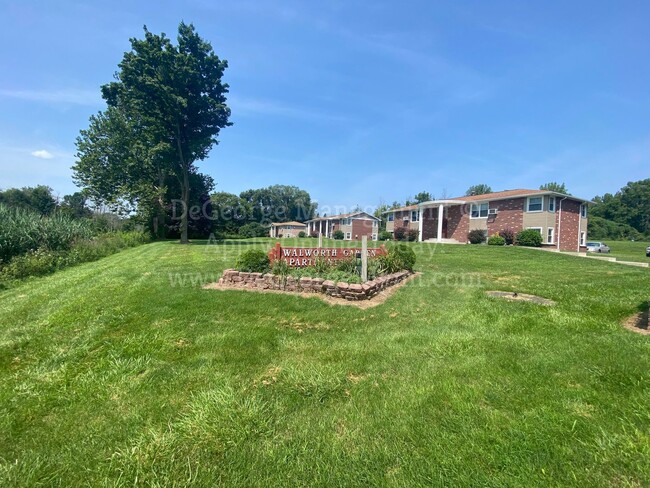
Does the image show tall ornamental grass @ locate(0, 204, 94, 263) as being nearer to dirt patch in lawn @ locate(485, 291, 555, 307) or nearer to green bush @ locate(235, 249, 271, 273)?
green bush @ locate(235, 249, 271, 273)

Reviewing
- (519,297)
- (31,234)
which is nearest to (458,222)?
Result: (519,297)

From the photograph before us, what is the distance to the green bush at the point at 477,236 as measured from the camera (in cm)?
2678

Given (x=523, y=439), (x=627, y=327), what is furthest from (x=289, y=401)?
(x=627, y=327)

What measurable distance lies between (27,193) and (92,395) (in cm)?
7578

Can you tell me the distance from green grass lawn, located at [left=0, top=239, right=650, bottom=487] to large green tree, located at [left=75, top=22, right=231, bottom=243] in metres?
24.2

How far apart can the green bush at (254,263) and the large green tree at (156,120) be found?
20987mm

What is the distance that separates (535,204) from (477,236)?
4.81m

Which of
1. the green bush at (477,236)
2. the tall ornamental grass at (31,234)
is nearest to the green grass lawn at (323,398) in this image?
the tall ornamental grass at (31,234)

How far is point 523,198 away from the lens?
2484 cm

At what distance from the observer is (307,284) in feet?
22.7

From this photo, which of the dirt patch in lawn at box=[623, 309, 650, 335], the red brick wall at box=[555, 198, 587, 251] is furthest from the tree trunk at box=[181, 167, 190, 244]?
the red brick wall at box=[555, 198, 587, 251]

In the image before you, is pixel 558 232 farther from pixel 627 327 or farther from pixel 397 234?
pixel 627 327

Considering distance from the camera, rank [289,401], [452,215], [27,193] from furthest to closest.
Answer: [27,193]
[452,215]
[289,401]

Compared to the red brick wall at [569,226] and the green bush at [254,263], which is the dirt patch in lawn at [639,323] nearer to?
the green bush at [254,263]
